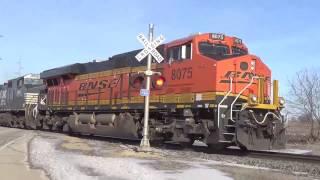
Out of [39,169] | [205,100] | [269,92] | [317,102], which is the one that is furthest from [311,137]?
[39,169]

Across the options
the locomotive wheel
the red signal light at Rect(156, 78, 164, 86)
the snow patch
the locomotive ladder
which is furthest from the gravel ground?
the red signal light at Rect(156, 78, 164, 86)

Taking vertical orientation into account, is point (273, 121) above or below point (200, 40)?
below

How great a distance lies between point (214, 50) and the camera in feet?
59.6

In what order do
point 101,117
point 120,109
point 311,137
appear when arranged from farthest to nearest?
point 311,137
point 101,117
point 120,109

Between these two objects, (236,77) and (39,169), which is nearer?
(39,169)

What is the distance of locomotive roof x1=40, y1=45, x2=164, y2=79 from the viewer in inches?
860

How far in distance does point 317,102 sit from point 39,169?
72.7 ft

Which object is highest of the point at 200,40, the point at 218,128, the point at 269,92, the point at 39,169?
the point at 200,40

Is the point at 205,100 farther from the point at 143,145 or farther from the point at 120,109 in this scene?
the point at 120,109

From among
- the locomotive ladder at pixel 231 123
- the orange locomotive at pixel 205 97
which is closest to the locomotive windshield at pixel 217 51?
the orange locomotive at pixel 205 97

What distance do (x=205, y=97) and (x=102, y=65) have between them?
344 inches

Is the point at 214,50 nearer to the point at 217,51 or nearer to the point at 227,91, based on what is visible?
the point at 217,51

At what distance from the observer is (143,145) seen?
1681cm

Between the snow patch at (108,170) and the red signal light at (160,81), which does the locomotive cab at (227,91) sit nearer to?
the red signal light at (160,81)
